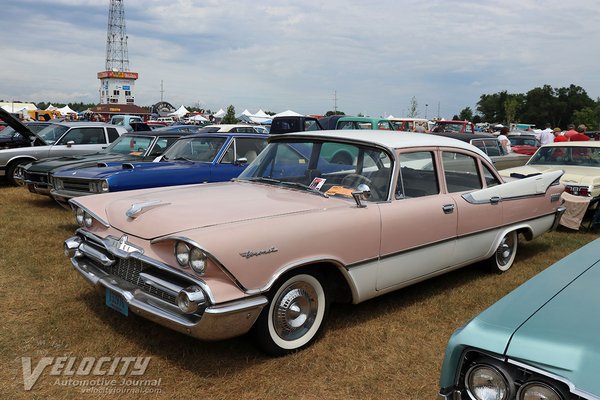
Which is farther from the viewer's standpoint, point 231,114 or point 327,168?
point 231,114

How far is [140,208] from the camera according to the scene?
3.40 m

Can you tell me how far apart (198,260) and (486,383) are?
171 centimetres

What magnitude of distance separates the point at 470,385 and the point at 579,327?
45 cm

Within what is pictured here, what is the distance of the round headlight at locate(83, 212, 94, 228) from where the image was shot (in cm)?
382

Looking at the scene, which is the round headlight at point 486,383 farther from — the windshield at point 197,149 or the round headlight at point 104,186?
the windshield at point 197,149

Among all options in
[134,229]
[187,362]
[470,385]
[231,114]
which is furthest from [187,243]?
[231,114]

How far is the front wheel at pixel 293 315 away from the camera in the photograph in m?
3.21

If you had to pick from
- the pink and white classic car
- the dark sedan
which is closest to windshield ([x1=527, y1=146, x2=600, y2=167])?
the pink and white classic car

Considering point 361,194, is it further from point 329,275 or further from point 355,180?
point 329,275

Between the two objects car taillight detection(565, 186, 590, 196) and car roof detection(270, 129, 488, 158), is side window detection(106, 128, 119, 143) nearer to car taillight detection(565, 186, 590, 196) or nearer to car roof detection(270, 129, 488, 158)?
car roof detection(270, 129, 488, 158)

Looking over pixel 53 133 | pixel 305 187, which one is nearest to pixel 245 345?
pixel 305 187

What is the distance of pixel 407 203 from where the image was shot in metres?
4.02

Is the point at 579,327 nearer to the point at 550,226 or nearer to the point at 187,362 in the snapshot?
the point at 187,362

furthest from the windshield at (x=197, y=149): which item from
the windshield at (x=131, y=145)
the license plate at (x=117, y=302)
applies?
the license plate at (x=117, y=302)
